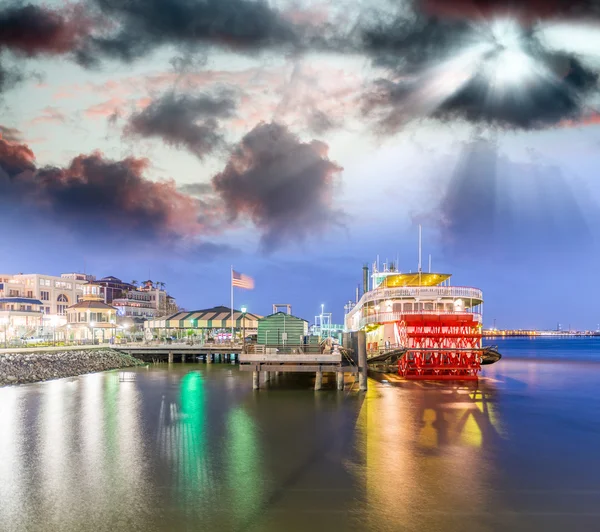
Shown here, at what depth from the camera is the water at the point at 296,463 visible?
12914 mm

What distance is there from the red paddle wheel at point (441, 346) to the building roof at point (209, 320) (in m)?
27.1

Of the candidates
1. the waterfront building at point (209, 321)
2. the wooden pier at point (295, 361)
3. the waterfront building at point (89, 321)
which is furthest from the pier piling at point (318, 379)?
the waterfront building at point (89, 321)

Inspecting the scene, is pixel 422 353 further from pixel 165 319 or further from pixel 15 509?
pixel 165 319

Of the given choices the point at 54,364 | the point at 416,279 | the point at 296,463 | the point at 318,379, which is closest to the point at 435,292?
the point at 416,279

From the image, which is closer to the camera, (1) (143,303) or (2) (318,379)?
(2) (318,379)

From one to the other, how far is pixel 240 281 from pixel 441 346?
21294mm

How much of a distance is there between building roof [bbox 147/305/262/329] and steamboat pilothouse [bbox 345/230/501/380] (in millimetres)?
23216

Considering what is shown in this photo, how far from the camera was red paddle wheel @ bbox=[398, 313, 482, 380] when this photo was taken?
41688mm

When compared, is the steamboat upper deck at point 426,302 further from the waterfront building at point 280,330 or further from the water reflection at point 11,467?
the water reflection at point 11,467

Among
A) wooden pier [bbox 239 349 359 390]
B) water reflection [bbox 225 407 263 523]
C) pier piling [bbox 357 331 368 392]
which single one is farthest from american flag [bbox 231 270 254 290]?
water reflection [bbox 225 407 263 523]

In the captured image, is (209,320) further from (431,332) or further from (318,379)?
(318,379)

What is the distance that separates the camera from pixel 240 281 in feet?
170

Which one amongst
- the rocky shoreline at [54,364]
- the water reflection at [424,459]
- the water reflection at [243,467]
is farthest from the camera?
the rocky shoreline at [54,364]

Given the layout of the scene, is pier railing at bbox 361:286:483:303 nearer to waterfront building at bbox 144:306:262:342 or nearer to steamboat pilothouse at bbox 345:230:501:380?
steamboat pilothouse at bbox 345:230:501:380
